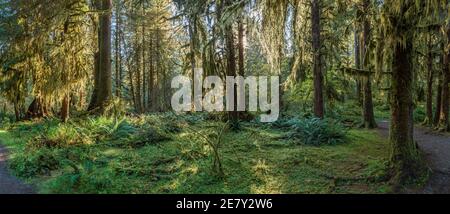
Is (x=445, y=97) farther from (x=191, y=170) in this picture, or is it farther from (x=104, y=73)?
(x=104, y=73)

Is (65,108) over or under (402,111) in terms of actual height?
under

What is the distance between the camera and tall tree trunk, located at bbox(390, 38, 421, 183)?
8.09m

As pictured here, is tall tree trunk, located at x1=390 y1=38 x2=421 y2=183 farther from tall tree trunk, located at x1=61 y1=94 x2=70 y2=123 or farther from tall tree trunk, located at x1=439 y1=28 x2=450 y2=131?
tall tree trunk, located at x1=61 y1=94 x2=70 y2=123

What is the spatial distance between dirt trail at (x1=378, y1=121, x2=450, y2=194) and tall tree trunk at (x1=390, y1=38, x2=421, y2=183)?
1.60 feet

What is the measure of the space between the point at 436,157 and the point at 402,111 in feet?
9.25

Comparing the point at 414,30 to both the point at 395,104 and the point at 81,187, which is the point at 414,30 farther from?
the point at 81,187

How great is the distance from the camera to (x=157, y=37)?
27.8 metres

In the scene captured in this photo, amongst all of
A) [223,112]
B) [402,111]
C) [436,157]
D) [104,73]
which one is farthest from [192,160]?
[104,73]

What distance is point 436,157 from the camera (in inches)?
395

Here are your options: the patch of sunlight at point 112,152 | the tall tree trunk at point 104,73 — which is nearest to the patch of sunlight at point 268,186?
the patch of sunlight at point 112,152

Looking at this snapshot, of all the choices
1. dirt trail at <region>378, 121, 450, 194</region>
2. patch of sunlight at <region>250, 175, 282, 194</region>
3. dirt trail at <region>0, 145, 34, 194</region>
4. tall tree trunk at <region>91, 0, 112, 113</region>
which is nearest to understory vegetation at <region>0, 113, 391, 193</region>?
patch of sunlight at <region>250, 175, 282, 194</region>

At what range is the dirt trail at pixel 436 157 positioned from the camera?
25.4ft

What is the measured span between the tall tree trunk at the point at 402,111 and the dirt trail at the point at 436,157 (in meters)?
0.49
